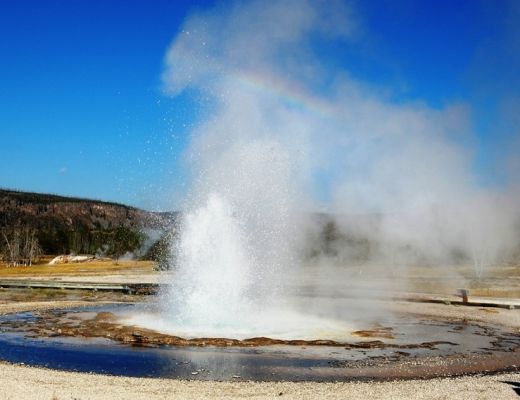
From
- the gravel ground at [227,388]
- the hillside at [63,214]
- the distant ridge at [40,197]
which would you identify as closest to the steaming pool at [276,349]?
the gravel ground at [227,388]

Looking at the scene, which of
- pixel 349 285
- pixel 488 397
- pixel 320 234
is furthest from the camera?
pixel 320 234

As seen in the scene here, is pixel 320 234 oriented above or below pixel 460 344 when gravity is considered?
above

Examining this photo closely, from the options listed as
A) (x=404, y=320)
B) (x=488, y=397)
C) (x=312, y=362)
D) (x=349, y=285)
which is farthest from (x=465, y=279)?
(x=488, y=397)

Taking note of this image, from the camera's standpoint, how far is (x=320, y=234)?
188ft

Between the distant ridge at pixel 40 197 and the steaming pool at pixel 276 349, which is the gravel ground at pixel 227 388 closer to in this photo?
the steaming pool at pixel 276 349

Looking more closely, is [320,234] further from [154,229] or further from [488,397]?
[488,397]

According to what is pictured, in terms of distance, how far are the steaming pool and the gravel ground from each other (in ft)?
2.96

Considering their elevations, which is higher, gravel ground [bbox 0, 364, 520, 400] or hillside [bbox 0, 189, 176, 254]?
hillside [bbox 0, 189, 176, 254]

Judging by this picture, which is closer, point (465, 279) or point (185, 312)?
point (185, 312)

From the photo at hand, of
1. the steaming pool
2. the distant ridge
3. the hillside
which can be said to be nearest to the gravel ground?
the steaming pool

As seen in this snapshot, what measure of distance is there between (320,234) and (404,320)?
3566cm

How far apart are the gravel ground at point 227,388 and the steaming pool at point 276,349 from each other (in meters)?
0.90

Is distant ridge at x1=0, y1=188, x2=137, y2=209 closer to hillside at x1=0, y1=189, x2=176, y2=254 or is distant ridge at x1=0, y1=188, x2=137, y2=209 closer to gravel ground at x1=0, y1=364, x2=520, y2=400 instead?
hillside at x1=0, y1=189, x2=176, y2=254

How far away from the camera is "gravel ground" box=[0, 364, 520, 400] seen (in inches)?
393
